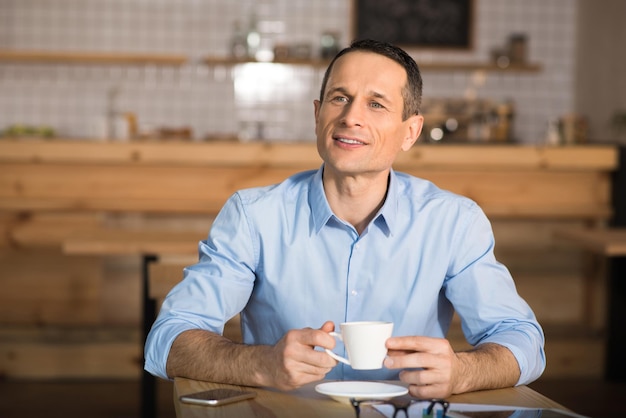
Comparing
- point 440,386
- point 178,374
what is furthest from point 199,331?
point 440,386

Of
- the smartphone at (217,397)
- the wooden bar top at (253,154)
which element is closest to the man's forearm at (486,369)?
the smartphone at (217,397)

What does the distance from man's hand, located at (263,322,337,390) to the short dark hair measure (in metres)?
0.59

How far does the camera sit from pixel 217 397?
1.29m

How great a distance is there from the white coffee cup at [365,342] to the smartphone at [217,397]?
0.16m

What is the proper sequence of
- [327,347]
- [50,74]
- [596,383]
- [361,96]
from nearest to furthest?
[327,347]
[361,96]
[596,383]
[50,74]

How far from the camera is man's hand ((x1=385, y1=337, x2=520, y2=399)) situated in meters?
1.30

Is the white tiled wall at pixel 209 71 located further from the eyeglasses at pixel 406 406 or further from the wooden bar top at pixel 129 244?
the eyeglasses at pixel 406 406

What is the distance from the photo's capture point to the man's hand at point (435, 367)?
130cm

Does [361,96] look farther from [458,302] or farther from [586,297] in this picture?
[586,297]

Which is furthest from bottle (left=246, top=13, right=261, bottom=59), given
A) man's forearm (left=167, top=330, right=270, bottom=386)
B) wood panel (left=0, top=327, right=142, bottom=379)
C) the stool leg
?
man's forearm (left=167, top=330, right=270, bottom=386)

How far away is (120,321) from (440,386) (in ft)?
11.6

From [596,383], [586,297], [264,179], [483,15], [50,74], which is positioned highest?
[483,15]

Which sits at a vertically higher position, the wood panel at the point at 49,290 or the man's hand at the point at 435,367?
the man's hand at the point at 435,367

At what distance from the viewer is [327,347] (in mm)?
1286
